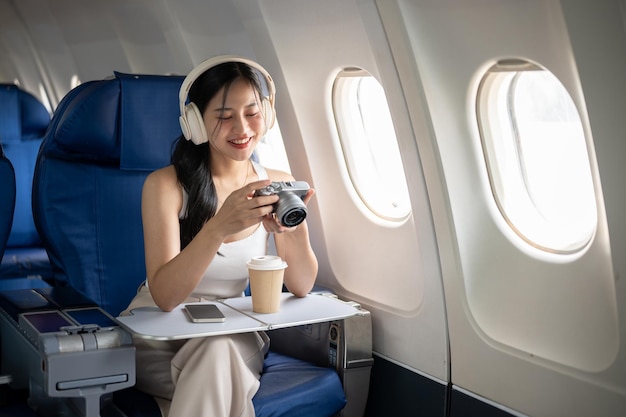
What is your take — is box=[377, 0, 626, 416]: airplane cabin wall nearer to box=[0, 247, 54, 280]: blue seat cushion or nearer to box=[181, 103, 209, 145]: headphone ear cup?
box=[181, 103, 209, 145]: headphone ear cup

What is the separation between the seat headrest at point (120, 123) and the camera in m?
3.04

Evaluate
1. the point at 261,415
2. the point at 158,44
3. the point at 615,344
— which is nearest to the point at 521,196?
the point at 615,344

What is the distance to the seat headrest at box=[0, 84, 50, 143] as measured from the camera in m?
5.19

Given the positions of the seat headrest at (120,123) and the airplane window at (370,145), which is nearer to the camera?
the seat headrest at (120,123)

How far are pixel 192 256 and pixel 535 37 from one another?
3.98 feet

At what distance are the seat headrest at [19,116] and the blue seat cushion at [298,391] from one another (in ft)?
9.93

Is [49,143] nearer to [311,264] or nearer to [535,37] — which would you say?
[311,264]

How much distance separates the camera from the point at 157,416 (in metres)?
2.49

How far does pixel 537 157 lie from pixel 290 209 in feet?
3.31

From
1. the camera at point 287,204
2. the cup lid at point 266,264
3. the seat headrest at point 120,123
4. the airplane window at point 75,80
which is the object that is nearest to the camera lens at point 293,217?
the camera at point 287,204

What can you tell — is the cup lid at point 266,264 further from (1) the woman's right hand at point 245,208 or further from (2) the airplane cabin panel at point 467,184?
(2) the airplane cabin panel at point 467,184

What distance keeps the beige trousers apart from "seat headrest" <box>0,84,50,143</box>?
9.90ft

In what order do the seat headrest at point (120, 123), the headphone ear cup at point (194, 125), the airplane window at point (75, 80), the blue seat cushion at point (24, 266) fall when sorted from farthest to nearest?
1. the airplane window at point (75, 80)
2. the blue seat cushion at point (24, 266)
3. the seat headrest at point (120, 123)
4. the headphone ear cup at point (194, 125)

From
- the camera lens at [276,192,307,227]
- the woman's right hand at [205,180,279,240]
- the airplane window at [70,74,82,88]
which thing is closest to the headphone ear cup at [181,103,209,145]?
the woman's right hand at [205,180,279,240]
